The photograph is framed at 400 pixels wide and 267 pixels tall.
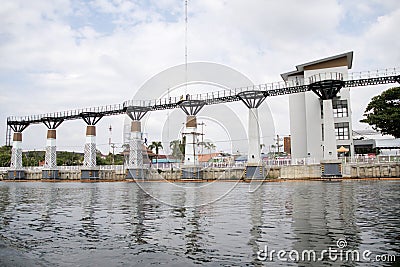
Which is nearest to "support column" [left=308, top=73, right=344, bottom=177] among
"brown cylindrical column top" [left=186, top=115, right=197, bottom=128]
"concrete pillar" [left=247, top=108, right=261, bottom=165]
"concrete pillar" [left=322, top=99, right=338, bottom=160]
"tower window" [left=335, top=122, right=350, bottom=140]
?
"concrete pillar" [left=322, top=99, right=338, bottom=160]

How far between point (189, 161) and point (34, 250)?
52.6 meters

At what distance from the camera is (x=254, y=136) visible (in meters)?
56.3

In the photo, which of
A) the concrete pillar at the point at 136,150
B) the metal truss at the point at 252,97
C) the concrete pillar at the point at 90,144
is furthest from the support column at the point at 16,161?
the metal truss at the point at 252,97

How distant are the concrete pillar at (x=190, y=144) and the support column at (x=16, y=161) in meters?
44.7

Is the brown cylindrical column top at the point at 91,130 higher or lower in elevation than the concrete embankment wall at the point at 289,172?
higher

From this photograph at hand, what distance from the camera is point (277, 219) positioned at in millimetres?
15016

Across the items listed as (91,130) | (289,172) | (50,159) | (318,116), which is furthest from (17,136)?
(318,116)

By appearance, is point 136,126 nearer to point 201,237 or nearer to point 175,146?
point 175,146

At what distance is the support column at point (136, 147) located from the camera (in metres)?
66.2

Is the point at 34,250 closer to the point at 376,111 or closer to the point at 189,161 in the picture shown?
the point at 189,161

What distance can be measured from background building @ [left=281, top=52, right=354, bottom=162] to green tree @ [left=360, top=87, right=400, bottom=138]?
393 cm

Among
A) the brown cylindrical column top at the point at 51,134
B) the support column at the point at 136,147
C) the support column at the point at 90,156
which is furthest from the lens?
the brown cylindrical column top at the point at 51,134

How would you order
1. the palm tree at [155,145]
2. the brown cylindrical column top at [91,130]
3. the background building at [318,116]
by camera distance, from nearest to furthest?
the background building at [318,116] < the brown cylindrical column top at [91,130] < the palm tree at [155,145]

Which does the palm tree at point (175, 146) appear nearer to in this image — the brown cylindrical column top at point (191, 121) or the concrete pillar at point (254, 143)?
the brown cylindrical column top at point (191, 121)
